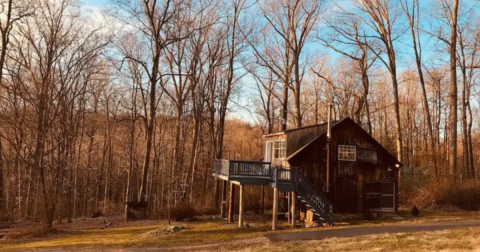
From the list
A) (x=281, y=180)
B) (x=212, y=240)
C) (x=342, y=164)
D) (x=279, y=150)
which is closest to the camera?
(x=212, y=240)

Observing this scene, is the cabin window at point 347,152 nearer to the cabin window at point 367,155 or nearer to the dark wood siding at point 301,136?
the cabin window at point 367,155

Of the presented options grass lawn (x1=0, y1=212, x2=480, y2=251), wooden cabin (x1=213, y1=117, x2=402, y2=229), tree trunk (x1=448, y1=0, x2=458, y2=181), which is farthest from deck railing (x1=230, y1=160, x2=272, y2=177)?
tree trunk (x1=448, y1=0, x2=458, y2=181)

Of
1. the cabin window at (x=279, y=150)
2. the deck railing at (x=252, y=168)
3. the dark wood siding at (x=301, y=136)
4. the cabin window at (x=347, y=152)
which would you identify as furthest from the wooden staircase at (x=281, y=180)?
the cabin window at (x=347, y=152)

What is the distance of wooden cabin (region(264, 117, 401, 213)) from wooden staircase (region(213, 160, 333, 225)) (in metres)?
1.97

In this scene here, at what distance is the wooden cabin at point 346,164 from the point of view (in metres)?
22.8

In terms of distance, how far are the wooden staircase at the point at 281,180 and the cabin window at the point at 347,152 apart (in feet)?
12.6

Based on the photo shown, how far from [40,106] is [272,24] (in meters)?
22.1

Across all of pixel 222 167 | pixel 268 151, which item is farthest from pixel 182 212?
pixel 268 151

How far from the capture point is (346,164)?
23.3 m

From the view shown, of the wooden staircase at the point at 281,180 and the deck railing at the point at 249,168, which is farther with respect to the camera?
the deck railing at the point at 249,168

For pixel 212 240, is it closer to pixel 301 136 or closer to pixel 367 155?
pixel 301 136

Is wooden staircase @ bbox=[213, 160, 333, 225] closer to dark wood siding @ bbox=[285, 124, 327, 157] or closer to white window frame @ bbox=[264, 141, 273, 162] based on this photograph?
dark wood siding @ bbox=[285, 124, 327, 157]

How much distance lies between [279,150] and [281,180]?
4.31 meters

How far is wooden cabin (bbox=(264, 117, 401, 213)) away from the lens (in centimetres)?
2275
